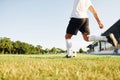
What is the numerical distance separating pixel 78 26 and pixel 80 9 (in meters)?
0.48

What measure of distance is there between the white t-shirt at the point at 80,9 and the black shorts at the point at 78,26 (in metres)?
0.11

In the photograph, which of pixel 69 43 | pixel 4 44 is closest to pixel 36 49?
pixel 4 44

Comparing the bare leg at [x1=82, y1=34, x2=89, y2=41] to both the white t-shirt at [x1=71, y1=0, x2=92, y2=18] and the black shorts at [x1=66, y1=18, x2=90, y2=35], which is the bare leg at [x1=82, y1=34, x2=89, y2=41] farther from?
the white t-shirt at [x1=71, y1=0, x2=92, y2=18]

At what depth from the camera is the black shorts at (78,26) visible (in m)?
7.50

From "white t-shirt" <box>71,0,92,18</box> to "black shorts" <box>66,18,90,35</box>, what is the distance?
0.37ft

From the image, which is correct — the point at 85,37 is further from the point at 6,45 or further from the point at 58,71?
the point at 6,45

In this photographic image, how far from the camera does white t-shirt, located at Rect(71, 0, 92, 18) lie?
7.49m

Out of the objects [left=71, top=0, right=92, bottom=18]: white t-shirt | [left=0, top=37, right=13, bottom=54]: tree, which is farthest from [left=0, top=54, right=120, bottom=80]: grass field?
[left=0, top=37, right=13, bottom=54]: tree

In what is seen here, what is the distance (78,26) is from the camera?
7.61 meters

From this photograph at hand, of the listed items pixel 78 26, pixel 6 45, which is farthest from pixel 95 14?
pixel 6 45

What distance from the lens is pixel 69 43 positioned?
8320 mm

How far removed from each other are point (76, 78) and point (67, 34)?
17.2 ft

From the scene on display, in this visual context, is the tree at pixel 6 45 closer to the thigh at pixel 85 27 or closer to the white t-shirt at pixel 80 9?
the thigh at pixel 85 27

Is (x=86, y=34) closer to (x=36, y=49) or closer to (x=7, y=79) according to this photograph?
(x=7, y=79)
